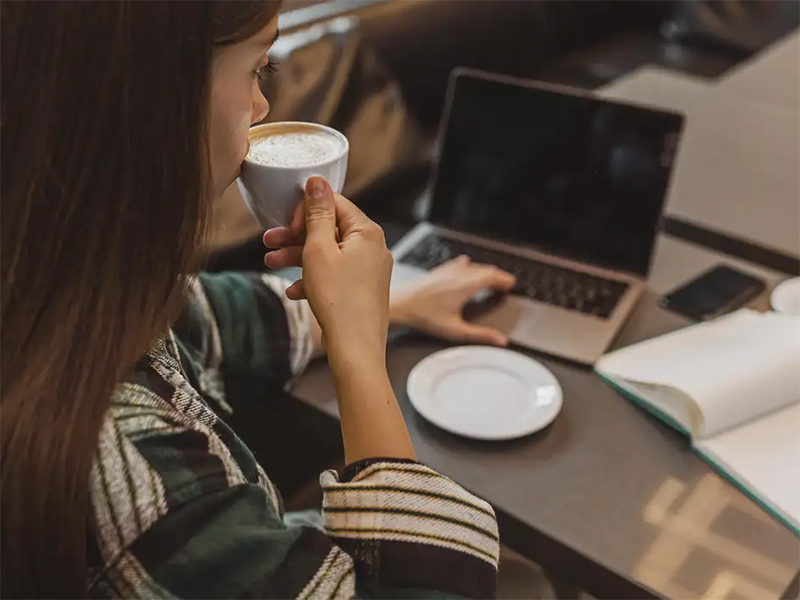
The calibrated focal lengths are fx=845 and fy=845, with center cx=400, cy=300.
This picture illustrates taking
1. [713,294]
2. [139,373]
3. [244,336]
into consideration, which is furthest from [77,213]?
[713,294]

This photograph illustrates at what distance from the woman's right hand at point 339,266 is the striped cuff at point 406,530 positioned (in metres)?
0.11

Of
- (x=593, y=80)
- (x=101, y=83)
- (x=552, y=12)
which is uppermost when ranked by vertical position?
(x=101, y=83)

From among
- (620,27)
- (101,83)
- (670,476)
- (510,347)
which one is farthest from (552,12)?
(101,83)

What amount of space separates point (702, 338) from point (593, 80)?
170cm

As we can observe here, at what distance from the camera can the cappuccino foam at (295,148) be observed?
812mm

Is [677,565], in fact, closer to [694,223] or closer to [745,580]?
[745,580]

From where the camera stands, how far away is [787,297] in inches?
43.0

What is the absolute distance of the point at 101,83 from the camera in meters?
0.51

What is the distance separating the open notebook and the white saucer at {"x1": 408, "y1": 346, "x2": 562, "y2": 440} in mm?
92

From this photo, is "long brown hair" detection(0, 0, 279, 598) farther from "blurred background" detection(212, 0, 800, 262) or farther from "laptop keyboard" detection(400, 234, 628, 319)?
"blurred background" detection(212, 0, 800, 262)

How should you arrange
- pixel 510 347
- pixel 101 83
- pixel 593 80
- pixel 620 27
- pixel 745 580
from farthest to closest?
1. pixel 620 27
2. pixel 593 80
3. pixel 510 347
4. pixel 745 580
5. pixel 101 83

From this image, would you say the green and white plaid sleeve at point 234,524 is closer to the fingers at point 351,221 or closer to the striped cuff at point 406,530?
the striped cuff at point 406,530

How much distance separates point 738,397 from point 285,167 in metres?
0.52

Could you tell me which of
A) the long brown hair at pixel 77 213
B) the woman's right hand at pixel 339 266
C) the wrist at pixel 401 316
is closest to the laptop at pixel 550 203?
the wrist at pixel 401 316
